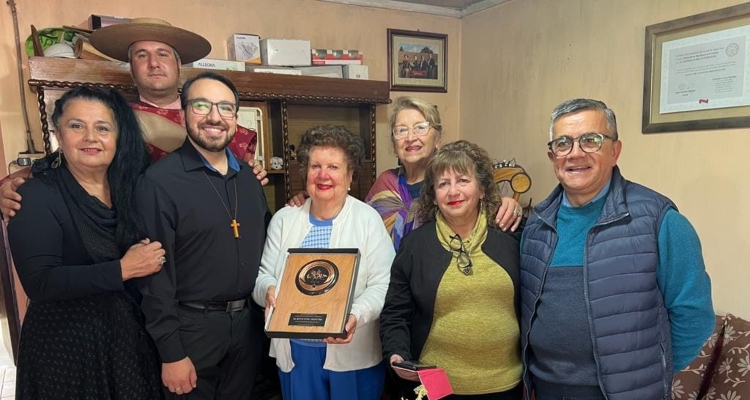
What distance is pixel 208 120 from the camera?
1.53 meters

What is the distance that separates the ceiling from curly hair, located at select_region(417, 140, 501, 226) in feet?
6.84

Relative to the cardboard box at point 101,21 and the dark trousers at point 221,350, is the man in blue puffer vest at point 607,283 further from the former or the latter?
the cardboard box at point 101,21

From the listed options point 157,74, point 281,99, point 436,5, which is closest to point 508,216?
point 157,74

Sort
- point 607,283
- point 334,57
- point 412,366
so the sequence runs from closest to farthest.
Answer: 1. point 607,283
2. point 412,366
3. point 334,57

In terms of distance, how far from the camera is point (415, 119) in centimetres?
191

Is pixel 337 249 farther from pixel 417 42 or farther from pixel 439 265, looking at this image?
pixel 417 42

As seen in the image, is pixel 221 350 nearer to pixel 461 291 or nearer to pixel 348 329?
pixel 348 329

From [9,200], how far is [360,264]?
104 cm

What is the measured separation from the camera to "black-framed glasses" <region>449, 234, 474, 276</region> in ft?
4.78

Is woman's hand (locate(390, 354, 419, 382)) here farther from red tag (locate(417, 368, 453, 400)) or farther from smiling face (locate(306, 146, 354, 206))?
smiling face (locate(306, 146, 354, 206))

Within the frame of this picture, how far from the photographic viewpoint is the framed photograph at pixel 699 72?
79.0 inches

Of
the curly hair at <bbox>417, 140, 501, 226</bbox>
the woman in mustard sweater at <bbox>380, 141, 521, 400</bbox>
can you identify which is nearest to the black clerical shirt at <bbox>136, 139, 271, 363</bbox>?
the woman in mustard sweater at <bbox>380, 141, 521, 400</bbox>

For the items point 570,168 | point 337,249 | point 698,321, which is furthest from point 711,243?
point 337,249

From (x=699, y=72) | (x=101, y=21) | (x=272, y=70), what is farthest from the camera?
(x=272, y=70)
